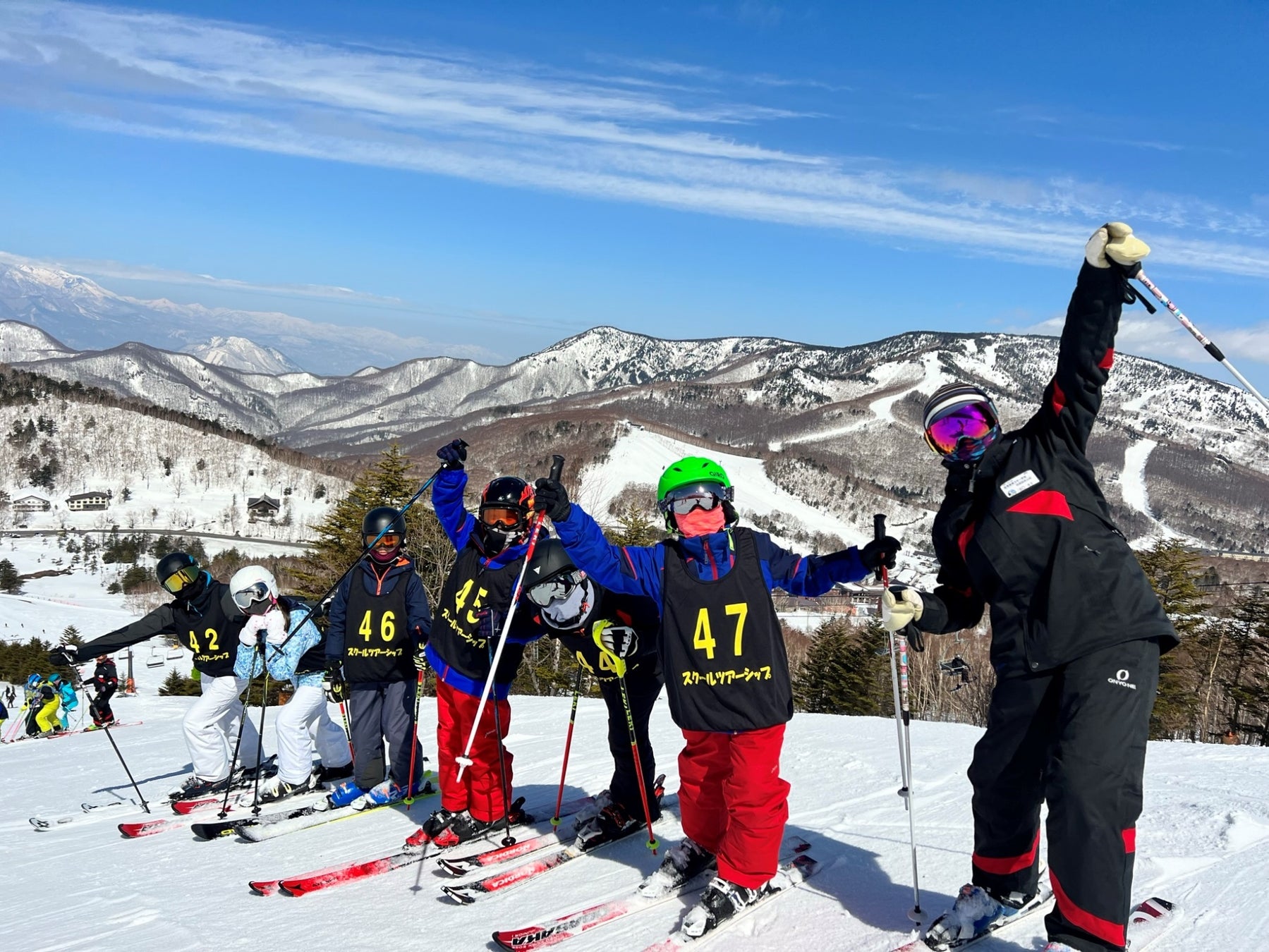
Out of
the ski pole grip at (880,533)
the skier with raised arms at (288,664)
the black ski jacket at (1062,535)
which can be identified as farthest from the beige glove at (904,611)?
the skier with raised arms at (288,664)

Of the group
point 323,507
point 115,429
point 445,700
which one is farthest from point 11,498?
point 445,700

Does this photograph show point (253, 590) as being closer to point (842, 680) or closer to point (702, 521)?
point (702, 521)

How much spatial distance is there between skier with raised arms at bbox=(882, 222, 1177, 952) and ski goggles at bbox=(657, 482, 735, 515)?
102 cm

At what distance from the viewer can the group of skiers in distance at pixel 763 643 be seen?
307 cm

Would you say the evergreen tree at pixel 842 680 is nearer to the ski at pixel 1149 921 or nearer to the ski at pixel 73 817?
the ski at pixel 73 817

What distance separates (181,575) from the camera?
7.68 meters

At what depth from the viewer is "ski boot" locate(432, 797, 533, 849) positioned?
5445 millimetres

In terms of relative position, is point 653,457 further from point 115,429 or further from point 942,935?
point 942,935

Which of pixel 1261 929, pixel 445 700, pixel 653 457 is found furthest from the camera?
pixel 653 457

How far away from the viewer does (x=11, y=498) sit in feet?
401

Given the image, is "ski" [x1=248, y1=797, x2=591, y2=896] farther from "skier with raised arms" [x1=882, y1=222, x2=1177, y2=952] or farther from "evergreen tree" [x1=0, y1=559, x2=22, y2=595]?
"evergreen tree" [x1=0, y1=559, x2=22, y2=595]

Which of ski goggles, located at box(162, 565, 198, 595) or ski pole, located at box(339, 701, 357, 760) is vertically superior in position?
ski goggles, located at box(162, 565, 198, 595)

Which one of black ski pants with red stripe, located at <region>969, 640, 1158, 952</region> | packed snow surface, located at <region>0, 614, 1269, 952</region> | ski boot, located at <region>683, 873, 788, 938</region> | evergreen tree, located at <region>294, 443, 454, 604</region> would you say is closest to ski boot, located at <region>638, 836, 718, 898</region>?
packed snow surface, located at <region>0, 614, 1269, 952</region>

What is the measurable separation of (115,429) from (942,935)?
159m
